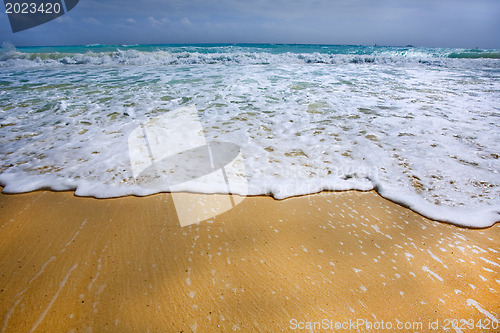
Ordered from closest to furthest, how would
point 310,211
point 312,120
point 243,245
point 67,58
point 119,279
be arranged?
point 119,279, point 243,245, point 310,211, point 312,120, point 67,58

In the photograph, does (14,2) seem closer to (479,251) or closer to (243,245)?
(243,245)

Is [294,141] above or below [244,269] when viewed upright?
above

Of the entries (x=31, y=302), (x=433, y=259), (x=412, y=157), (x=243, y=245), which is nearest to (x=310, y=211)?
(x=243, y=245)

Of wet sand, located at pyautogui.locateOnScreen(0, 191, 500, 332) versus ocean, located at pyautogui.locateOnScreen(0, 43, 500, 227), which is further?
ocean, located at pyautogui.locateOnScreen(0, 43, 500, 227)

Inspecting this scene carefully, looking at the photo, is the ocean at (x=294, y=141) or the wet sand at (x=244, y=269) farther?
the ocean at (x=294, y=141)

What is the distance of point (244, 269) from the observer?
160 centimetres

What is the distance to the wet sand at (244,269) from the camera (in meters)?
1.31

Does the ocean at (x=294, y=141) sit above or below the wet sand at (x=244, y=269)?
above

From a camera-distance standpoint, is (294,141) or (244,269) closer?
(244,269)

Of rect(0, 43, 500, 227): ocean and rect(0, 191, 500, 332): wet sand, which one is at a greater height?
rect(0, 43, 500, 227): ocean

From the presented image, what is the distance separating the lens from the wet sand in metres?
1.31

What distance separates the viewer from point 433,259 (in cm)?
167

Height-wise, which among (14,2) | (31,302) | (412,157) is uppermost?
(14,2)

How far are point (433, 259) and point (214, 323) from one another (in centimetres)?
151
